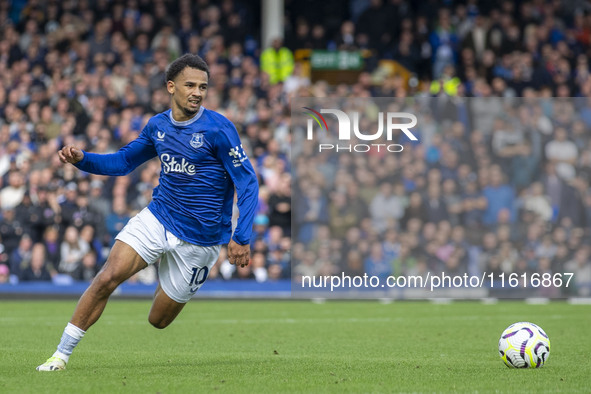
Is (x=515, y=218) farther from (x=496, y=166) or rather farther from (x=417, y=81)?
(x=417, y=81)

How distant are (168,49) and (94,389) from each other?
17.9m

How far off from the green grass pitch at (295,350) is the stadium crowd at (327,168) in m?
2.65

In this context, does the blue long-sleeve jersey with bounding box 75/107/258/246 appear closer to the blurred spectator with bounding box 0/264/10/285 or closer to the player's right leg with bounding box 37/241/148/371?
the player's right leg with bounding box 37/241/148/371

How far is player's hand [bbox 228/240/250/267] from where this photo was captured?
25.9 feet

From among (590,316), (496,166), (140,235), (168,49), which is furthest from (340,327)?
(168,49)

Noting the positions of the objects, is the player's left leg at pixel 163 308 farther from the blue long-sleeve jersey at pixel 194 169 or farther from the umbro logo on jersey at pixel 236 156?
the umbro logo on jersey at pixel 236 156

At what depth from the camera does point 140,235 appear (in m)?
8.21

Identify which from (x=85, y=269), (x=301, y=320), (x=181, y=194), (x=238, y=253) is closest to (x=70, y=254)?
(x=85, y=269)

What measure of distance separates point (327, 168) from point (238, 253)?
12.4 m

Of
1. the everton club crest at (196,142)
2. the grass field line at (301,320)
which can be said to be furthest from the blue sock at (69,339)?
the grass field line at (301,320)

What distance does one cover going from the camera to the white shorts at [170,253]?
26.9 feet

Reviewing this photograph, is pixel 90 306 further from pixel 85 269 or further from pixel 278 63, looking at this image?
pixel 278 63

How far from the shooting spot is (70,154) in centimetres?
816

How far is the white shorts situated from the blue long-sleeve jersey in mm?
67
